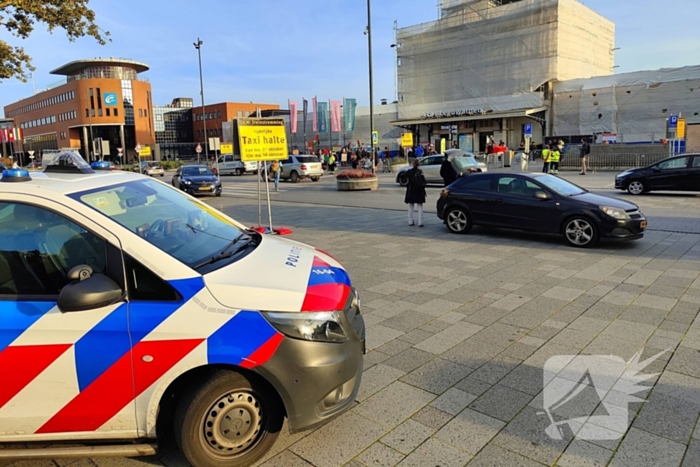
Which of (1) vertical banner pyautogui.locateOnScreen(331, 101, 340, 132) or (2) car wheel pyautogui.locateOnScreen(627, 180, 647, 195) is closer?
(2) car wheel pyautogui.locateOnScreen(627, 180, 647, 195)

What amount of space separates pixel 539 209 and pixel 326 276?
24.0ft

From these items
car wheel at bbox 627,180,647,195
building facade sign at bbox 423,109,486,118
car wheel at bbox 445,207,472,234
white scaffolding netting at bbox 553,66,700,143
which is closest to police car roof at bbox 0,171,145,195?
car wheel at bbox 445,207,472,234

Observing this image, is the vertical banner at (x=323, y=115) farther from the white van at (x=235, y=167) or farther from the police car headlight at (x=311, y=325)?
the police car headlight at (x=311, y=325)

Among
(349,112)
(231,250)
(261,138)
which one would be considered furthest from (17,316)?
(349,112)

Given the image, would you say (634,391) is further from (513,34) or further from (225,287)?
(513,34)

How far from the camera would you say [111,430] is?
104 inches

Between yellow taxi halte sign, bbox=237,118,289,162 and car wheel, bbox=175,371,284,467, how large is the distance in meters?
7.90

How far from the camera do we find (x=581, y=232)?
29.4ft

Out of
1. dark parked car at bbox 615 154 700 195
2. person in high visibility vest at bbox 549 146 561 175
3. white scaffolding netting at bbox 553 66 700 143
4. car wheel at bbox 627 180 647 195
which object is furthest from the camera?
white scaffolding netting at bbox 553 66 700 143

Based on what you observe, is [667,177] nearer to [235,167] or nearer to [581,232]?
[581,232]

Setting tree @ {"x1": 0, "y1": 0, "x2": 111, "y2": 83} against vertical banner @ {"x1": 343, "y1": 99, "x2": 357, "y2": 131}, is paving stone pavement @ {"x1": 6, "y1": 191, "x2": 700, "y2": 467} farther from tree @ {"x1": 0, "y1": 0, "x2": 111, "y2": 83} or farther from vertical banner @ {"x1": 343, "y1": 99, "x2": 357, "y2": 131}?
vertical banner @ {"x1": 343, "y1": 99, "x2": 357, "y2": 131}

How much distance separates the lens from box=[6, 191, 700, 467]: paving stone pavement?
9.87 feet

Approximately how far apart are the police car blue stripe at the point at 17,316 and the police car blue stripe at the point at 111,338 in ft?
0.86

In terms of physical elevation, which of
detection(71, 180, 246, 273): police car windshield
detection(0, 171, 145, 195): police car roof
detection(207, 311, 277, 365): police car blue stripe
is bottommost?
detection(207, 311, 277, 365): police car blue stripe
